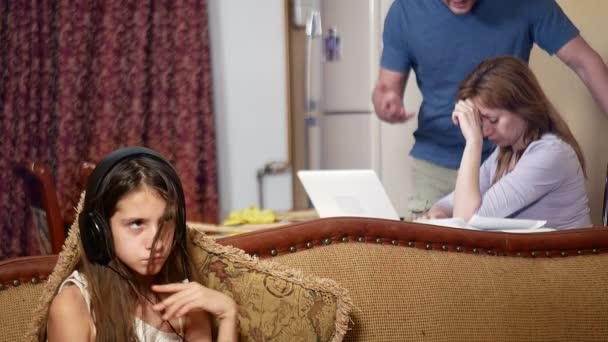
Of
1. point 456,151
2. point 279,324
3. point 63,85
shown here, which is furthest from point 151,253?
point 63,85

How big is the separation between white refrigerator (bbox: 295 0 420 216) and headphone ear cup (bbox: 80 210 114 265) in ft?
4.86

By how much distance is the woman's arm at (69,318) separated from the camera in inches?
39.2

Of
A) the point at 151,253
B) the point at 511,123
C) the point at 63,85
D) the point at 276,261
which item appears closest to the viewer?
the point at 151,253

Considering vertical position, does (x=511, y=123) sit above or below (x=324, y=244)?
above

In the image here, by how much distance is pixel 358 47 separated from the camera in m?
2.47

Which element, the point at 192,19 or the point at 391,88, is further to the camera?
the point at 192,19

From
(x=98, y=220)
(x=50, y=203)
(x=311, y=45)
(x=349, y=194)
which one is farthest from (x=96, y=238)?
(x=311, y=45)

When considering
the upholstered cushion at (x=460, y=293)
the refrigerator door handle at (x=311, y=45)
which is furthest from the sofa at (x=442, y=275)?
the refrigerator door handle at (x=311, y=45)

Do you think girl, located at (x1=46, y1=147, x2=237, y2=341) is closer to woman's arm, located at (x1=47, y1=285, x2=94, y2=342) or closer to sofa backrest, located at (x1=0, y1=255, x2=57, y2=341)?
woman's arm, located at (x1=47, y1=285, x2=94, y2=342)

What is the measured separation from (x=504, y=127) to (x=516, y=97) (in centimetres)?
10

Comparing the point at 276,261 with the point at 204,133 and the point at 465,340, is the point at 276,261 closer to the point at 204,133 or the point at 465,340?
the point at 465,340

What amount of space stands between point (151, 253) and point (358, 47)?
1586 mm

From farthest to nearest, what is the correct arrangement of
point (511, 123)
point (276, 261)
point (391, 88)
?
point (391, 88) < point (511, 123) < point (276, 261)

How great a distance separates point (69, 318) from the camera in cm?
100
